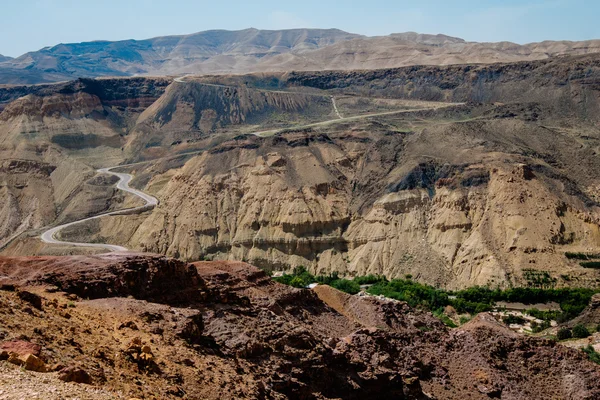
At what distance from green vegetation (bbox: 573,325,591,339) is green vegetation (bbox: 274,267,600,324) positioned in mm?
4680

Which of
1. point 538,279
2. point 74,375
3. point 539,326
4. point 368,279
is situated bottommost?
point 368,279

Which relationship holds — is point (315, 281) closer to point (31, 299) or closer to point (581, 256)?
point (581, 256)

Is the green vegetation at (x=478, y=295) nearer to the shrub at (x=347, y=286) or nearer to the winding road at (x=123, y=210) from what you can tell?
the shrub at (x=347, y=286)

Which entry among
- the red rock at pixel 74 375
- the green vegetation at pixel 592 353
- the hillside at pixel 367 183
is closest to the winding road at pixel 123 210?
the hillside at pixel 367 183

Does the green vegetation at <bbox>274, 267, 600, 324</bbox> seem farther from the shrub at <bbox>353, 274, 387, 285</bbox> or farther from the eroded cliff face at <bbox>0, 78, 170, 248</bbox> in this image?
the eroded cliff face at <bbox>0, 78, 170, 248</bbox>

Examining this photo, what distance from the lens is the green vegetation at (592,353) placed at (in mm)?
39291

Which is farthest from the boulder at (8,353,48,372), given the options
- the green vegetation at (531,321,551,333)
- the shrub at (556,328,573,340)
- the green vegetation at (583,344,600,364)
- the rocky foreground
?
the green vegetation at (531,321,551,333)

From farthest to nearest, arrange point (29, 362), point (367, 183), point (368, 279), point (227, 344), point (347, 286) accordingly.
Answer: point (367, 183) < point (368, 279) < point (347, 286) < point (227, 344) < point (29, 362)

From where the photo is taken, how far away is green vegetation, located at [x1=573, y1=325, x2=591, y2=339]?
46.8 m

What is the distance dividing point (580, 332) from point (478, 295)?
13139 mm

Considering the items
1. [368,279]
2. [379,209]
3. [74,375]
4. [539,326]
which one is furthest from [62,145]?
[74,375]

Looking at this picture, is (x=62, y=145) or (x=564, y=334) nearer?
(x=564, y=334)

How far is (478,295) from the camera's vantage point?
59500 mm

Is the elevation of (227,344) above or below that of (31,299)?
below
